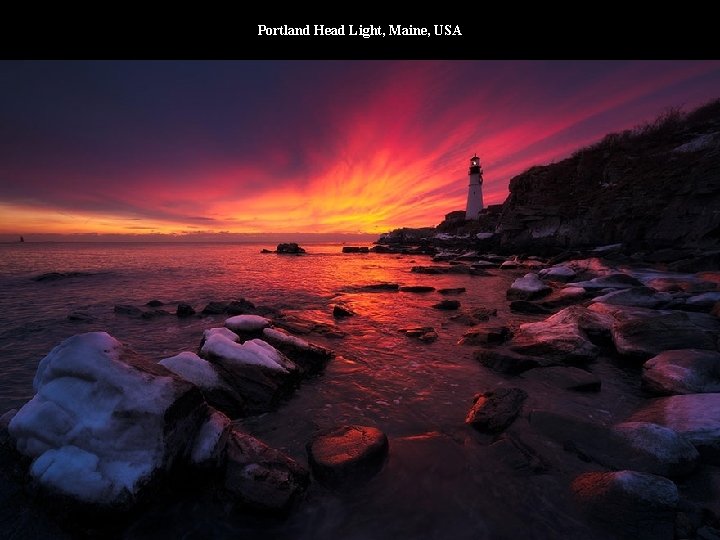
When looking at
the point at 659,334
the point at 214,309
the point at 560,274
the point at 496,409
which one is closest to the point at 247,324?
the point at 214,309

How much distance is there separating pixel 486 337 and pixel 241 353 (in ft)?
19.3

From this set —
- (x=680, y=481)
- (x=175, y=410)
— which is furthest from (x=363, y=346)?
(x=680, y=481)

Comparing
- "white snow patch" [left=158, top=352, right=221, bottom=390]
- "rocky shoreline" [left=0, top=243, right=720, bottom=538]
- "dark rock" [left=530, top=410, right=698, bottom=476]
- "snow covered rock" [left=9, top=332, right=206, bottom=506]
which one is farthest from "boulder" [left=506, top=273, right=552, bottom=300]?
"snow covered rock" [left=9, top=332, right=206, bottom=506]

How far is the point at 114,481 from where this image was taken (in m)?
2.73

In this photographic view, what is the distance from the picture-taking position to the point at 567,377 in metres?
5.53

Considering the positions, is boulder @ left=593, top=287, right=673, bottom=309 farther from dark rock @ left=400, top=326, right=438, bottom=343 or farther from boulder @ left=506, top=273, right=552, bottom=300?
dark rock @ left=400, top=326, right=438, bottom=343

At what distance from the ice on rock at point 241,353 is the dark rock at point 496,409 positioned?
319 cm

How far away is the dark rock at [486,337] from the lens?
25.7 feet

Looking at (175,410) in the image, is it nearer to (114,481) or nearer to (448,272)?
(114,481)

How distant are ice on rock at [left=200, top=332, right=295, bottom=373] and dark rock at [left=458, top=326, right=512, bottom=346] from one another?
4.74 metres

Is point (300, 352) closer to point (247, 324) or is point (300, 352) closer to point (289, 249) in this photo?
point (247, 324)

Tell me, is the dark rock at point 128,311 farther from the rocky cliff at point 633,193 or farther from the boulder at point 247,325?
the rocky cliff at point 633,193

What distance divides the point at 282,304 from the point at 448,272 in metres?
15.3

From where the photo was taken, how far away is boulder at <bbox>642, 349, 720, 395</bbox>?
4493mm
